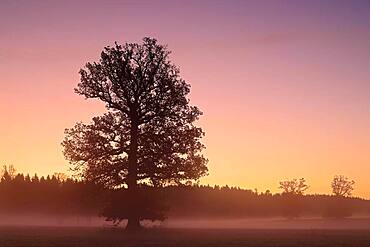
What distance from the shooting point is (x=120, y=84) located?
44.4 metres

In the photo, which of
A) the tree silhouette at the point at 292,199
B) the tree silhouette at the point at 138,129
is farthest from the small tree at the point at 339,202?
the tree silhouette at the point at 138,129

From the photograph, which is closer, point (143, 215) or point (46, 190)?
point (143, 215)

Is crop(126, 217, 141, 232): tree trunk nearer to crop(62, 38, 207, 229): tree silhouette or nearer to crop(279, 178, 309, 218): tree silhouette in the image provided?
crop(62, 38, 207, 229): tree silhouette

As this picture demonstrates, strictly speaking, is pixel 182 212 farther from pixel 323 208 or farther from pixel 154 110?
pixel 154 110

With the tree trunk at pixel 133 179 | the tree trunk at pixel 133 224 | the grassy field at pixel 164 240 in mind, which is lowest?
the grassy field at pixel 164 240

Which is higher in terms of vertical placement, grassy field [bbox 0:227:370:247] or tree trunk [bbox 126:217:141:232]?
tree trunk [bbox 126:217:141:232]

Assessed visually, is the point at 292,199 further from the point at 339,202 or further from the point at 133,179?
the point at 133,179

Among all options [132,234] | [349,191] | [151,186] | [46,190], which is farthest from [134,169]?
[349,191]

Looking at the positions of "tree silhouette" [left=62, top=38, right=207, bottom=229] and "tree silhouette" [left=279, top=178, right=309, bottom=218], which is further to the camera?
"tree silhouette" [left=279, top=178, right=309, bottom=218]

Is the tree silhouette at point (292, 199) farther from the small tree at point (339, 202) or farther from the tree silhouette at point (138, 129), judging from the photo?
the tree silhouette at point (138, 129)

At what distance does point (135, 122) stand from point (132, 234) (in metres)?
8.58

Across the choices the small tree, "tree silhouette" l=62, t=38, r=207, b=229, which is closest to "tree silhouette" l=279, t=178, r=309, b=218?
the small tree

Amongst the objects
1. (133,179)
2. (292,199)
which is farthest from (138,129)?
(292,199)

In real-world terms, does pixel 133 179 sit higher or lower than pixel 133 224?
higher
